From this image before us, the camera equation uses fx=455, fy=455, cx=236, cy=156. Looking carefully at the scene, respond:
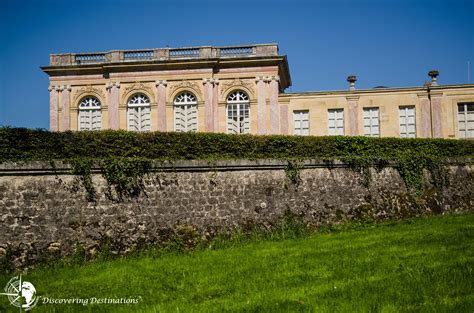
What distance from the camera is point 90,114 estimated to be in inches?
971

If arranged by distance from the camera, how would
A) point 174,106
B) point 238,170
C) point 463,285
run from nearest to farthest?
point 463,285 → point 238,170 → point 174,106

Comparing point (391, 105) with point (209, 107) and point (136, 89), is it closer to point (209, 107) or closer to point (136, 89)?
point (209, 107)

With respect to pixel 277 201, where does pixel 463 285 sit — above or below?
below

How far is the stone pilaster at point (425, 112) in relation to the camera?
21438 millimetres

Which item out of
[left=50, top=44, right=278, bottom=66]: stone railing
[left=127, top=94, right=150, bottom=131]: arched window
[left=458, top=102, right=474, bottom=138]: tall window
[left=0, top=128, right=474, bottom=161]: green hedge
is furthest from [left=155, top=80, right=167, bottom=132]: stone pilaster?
[left=458, top=102, right=474, bottom=138]: tall window

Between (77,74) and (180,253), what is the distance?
17765 millimetres

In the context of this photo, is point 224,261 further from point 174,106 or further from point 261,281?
point 174,106

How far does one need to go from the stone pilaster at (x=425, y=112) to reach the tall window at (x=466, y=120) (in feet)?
4.52

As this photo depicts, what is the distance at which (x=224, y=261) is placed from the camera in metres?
8.33

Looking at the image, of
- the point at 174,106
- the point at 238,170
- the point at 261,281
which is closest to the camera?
the point at 261,281

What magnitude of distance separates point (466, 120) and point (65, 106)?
20.3 metres

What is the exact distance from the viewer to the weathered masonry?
9180 mm

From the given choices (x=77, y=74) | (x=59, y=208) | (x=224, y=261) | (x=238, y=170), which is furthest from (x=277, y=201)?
(x=77, y=74)

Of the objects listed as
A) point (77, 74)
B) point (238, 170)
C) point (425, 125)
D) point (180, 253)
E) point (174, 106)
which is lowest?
point (180, 253)
